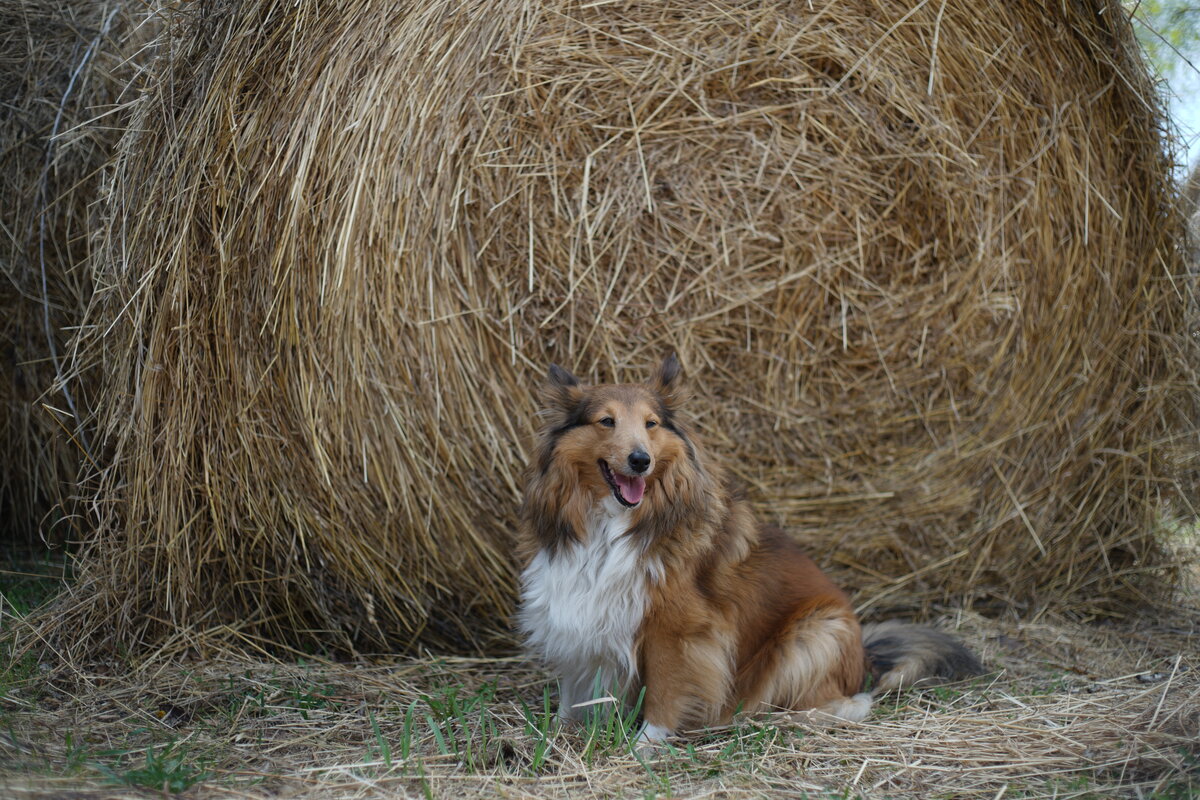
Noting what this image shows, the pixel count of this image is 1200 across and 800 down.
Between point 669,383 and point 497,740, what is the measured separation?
1347 millimetres

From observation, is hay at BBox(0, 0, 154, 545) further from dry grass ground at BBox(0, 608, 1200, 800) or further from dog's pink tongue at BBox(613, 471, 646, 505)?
dog's pink tongue at BBox(613, 471, 646, 505)

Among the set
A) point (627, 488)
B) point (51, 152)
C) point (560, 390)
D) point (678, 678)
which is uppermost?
point (51, 152)

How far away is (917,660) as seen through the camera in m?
3.80

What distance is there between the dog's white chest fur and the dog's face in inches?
4.0

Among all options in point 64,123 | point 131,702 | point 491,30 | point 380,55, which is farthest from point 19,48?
point 131,702

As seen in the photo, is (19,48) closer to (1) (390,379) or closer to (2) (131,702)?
(1) (390,379)

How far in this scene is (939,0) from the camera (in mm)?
4207

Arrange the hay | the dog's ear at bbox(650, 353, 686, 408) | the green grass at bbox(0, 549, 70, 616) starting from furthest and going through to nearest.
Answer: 1. the hay
2. the green grass at bbox(0, 549, 70, 616)
3. the dog's ear at bbox(650, 353, 686, 408)

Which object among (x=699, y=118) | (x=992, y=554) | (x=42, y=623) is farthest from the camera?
(x=992, y=554)

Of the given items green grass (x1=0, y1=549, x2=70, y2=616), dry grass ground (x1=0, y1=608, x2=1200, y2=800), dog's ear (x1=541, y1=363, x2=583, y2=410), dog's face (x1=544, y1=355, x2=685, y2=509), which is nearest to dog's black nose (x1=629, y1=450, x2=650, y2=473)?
dog's face (x1=544, y1=355, x2=685, y2=509)

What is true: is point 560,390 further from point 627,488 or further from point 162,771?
point 162,771

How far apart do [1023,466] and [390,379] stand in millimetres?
2803

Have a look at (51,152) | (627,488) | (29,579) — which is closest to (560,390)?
(627,488)

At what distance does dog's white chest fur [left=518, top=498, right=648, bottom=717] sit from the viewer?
342 centimetres
